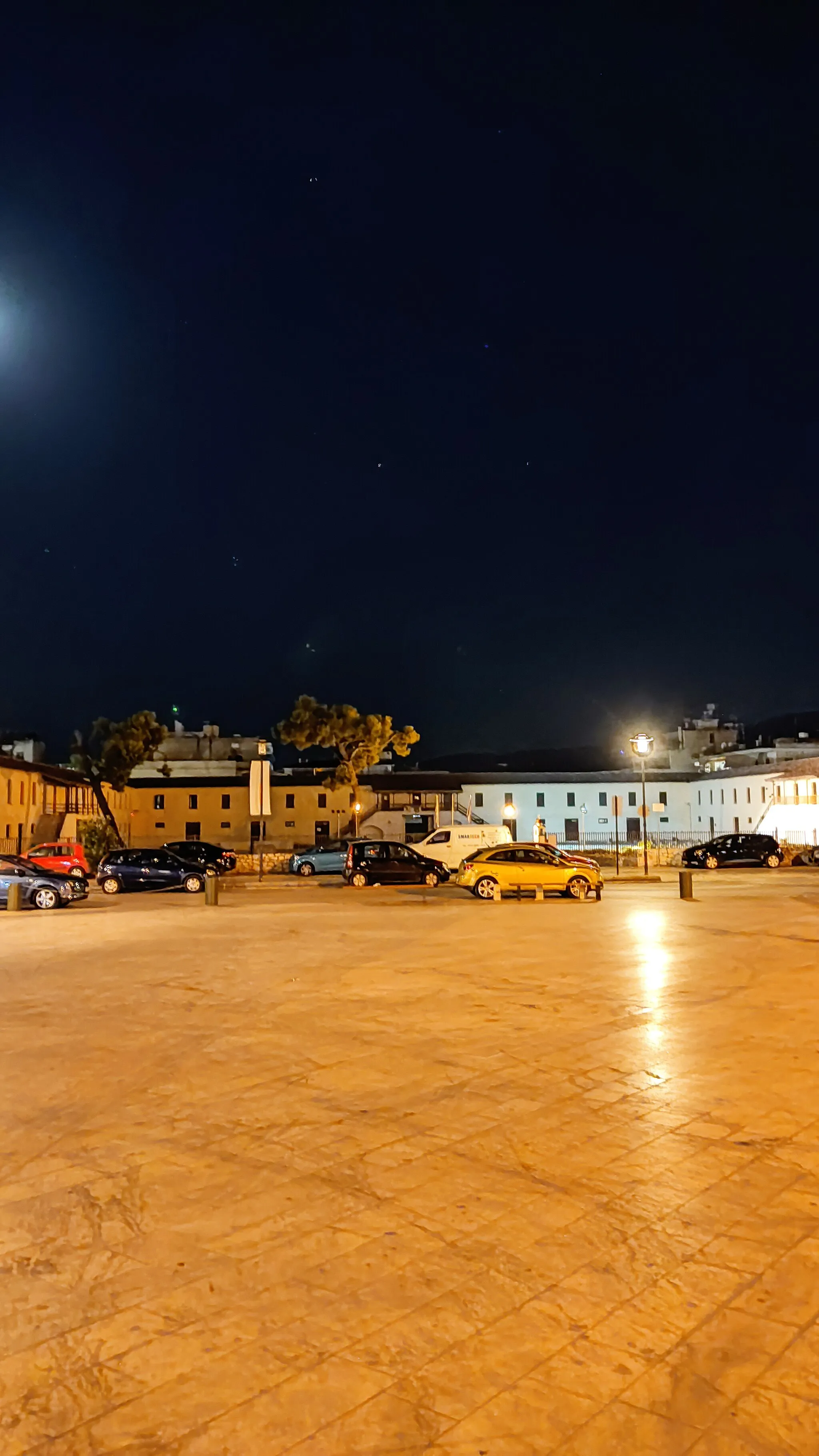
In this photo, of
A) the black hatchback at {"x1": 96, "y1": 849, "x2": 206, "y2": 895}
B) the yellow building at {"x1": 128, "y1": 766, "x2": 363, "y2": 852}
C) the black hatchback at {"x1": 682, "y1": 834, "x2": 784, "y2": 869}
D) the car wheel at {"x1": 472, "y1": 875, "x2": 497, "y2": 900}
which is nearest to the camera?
the car wheel at {"x1": 472, "y1": 875, "x2": 497, "y2": 900}

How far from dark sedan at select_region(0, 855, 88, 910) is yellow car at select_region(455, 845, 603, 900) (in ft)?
32.3

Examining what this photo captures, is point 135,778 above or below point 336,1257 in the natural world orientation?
above

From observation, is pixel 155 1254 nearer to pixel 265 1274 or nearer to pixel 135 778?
pixel 265 1274

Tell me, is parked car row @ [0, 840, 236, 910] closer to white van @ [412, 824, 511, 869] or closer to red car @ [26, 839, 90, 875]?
red car @ [26, 839, 90, 875]

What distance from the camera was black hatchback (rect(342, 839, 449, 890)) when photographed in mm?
29109

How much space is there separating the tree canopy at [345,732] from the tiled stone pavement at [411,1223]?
125 ft

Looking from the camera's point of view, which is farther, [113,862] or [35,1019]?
[113,862]

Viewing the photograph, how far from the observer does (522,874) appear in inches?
968

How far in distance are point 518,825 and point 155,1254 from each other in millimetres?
57320

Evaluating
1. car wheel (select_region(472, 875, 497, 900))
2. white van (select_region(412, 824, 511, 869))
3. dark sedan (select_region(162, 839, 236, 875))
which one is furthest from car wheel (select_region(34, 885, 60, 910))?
white van (select_region(412, 824, 511, 869))

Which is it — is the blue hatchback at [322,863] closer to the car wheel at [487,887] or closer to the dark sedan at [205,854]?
the dark sedan at [205,854]

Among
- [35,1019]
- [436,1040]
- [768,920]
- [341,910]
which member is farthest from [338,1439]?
[341,910]

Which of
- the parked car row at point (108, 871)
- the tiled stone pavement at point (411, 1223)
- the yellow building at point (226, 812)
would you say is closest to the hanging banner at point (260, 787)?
the parked car row at point (108, 871)

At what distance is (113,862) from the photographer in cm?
2897
